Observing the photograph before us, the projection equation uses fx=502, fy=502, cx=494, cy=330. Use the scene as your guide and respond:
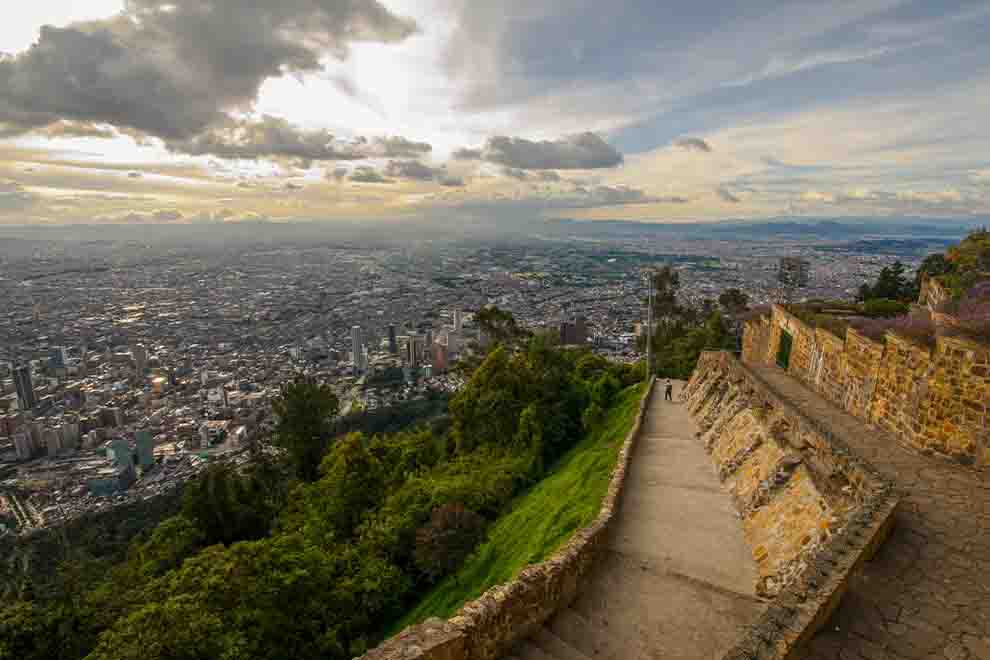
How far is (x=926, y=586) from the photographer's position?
5.62 m

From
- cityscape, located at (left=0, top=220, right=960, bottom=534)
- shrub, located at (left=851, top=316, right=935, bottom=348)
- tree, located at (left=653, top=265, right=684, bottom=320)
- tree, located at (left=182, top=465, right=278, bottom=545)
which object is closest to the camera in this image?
shrub, located at (left=851, top=316, right=935, bottom=348)

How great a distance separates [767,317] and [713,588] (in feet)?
55.5

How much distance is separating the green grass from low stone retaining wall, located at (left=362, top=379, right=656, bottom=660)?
169 cm

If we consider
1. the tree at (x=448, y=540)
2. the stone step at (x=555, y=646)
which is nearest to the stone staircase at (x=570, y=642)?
the stone step at (x=555, y=646)

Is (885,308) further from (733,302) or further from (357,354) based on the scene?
(357,354)

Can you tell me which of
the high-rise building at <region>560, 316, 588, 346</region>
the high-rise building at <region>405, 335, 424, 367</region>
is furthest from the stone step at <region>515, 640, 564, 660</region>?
the high-rise building at <region>405, 335, 424, 367</region>

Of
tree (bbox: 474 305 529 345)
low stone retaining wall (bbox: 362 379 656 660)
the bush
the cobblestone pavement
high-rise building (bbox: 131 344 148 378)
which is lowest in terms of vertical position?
high-rise building (bbox: 131 344 148 378)

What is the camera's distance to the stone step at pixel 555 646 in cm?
595

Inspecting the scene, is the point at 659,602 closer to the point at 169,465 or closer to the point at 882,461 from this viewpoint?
the point at 882,461

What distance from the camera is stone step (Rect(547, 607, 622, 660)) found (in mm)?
6117

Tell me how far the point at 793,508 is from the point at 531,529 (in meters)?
5.92

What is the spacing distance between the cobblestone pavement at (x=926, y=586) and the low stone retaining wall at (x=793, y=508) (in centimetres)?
23

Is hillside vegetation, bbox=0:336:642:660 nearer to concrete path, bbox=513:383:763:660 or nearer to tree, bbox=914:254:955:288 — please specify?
concrete path, bbox=513:383:763:660

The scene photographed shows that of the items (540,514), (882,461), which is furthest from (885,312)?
(540,514)
